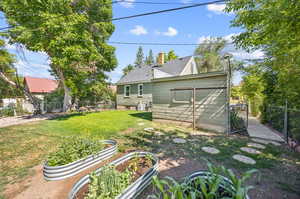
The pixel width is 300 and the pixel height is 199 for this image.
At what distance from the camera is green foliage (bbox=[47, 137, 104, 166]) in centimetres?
266

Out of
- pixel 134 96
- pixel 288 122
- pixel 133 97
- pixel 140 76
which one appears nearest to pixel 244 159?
A: pixel 288 122

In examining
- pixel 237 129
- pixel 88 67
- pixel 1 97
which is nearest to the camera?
pixel 237 129

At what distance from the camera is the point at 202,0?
3836 millimetres

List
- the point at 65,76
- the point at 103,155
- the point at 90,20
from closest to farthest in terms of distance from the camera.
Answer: the point at 103,155 < the point at 90,20 < the point at 65,76

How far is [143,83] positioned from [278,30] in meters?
11.7

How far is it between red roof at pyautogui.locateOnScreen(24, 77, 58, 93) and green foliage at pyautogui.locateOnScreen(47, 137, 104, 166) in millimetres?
21711

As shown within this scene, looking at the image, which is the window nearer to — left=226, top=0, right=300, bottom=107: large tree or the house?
the house

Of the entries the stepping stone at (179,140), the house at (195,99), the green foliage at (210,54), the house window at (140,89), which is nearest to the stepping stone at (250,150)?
the house at (195,99)

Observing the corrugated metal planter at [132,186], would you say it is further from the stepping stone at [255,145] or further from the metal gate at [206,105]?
the metal gate at [206,105]

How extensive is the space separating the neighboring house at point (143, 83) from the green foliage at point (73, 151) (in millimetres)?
10060

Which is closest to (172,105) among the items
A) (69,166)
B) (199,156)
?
(199,156)

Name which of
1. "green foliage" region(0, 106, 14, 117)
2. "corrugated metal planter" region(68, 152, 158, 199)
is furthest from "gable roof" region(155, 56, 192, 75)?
Answer: "green foliage" region(0, 106, 14, 117)

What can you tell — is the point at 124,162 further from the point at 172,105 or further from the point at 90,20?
the point at 90,20

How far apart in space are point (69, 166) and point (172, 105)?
556 cm
